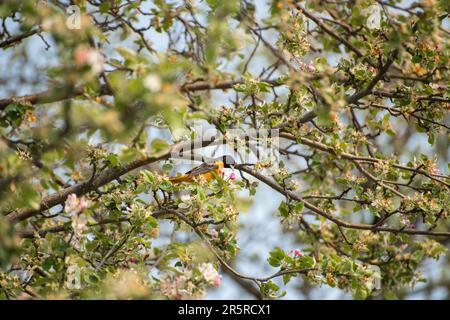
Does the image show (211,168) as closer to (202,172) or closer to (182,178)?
(202,172)

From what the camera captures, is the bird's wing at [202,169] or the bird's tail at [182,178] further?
the bird's tail at [182,178]

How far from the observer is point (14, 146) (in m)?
3.21

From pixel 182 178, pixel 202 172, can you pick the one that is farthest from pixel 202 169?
pixel 182 178

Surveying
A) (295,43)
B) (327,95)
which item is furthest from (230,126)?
(327,95)

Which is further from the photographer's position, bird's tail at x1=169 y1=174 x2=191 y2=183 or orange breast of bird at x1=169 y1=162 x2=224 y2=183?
bird's tail at x1=169 y1=174 x2=191 y2=183

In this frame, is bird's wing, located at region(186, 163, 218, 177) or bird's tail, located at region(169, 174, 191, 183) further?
bird's tail, located at region(169, 174, 191, 183)

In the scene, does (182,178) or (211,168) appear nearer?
(211,168)

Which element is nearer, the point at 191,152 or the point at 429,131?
the point at 191,152

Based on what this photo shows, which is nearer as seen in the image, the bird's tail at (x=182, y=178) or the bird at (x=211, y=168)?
the bird at (x=211, y=168)

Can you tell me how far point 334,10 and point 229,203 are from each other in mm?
1870

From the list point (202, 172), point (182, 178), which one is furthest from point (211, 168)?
point (182, 178)

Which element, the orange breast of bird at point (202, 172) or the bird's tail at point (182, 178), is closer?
the orange breast of bird at point (202, 172)

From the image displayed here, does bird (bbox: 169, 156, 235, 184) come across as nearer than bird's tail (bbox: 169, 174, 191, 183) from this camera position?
Yes
